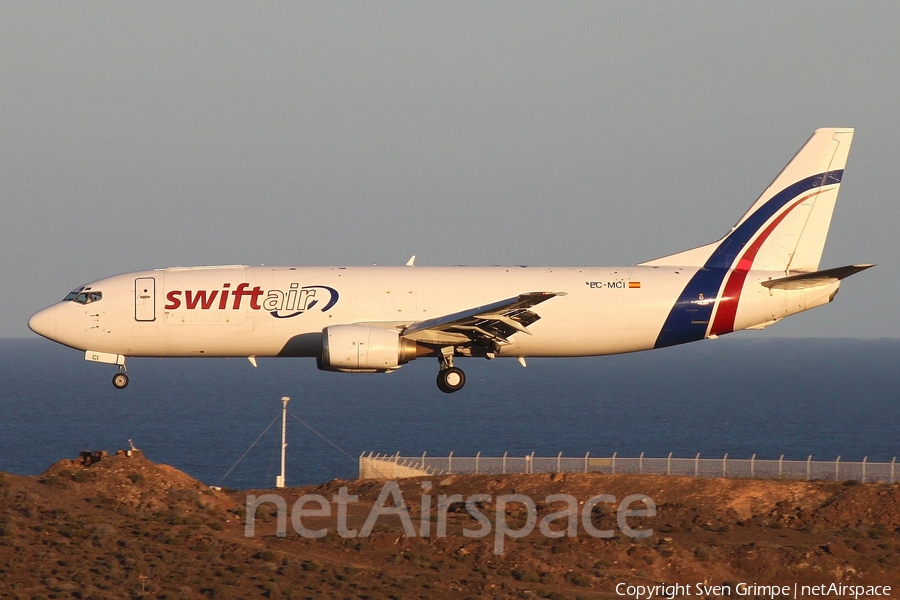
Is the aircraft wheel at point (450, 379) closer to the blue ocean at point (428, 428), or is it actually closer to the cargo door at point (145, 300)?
the cargo door at point (145, 300)

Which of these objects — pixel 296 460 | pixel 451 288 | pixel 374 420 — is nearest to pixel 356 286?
pixel 451 288

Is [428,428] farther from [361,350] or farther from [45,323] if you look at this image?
[361,350]

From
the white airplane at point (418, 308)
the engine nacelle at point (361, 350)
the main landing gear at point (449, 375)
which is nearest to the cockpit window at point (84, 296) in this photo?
the white airplane at point (418, 308)

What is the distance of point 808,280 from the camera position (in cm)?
4150

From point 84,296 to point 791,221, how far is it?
27.3 metres

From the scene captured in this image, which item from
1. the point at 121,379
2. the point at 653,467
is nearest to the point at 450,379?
the point at 121,379

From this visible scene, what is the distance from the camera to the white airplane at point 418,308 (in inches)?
1618

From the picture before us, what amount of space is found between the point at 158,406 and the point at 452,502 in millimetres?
140539

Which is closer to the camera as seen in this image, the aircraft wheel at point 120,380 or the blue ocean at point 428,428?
the aircraft wheel at point 120,380

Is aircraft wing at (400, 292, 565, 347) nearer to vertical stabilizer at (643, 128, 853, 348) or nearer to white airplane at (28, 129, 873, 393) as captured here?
white airplane at (28, 129, 873, 393)

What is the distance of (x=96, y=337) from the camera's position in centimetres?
4181

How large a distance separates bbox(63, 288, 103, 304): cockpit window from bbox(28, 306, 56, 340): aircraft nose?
82 centimetres

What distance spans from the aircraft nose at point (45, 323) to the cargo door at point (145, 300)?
3372 millimetres

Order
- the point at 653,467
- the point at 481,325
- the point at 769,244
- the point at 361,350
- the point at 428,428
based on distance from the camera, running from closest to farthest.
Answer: the point at 361,350 < the point at 481,325 < the point at 769,244 < the point at 653,467 < the point at 428,428
